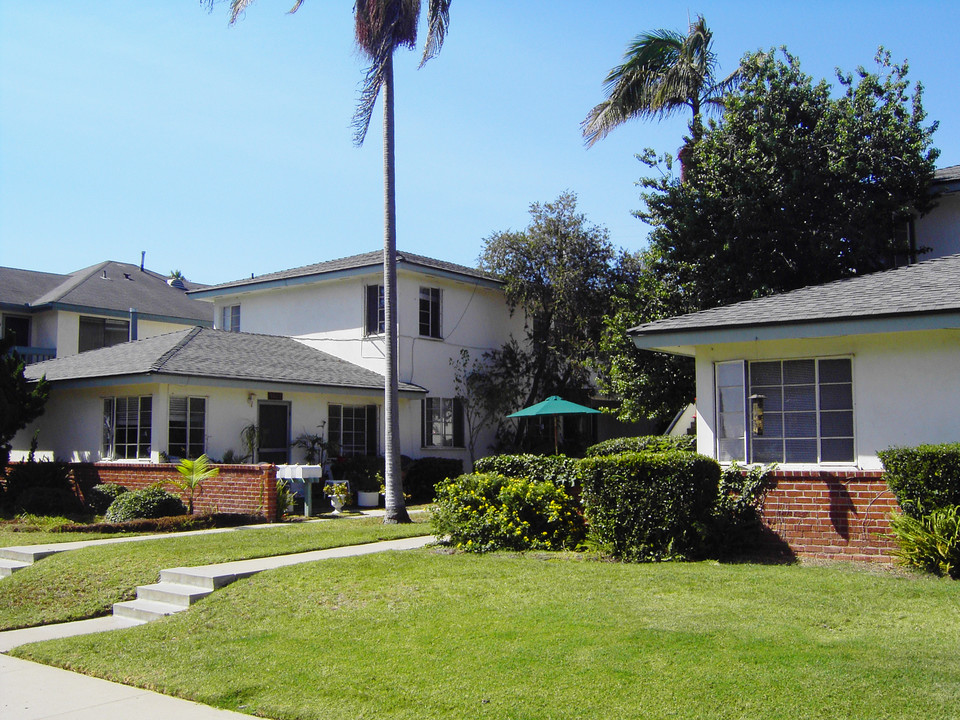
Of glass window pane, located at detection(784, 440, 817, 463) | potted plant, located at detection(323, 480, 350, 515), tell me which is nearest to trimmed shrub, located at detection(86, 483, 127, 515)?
potted plant, located at detection(323, 480, 350, 515)

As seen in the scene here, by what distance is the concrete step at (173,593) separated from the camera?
31.1 feet

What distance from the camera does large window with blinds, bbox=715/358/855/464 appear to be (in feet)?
38.2

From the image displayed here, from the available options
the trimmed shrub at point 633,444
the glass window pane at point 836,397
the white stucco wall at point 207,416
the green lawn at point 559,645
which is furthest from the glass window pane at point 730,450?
the white stucco wall at point 207,416

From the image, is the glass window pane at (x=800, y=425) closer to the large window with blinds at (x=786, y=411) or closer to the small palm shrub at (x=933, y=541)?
the large window with blinds at (x=786, y=411)

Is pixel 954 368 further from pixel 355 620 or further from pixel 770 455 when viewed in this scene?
pixel 355 620

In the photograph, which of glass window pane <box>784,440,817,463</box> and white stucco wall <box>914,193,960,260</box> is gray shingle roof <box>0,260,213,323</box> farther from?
glass window pane <box>784,440,817,463</box>

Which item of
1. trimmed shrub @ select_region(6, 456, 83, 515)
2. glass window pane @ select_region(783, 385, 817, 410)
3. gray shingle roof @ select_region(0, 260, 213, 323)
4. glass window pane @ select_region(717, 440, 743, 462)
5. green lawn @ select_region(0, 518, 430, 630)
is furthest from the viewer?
gray shingle roof @ select_region(0, 260, 213, 323)

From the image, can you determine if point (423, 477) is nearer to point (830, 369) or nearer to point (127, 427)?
point (127, 427)

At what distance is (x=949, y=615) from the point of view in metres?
7.07

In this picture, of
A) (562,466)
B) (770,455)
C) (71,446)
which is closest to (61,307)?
(71,446)

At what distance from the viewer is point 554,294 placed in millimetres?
24562

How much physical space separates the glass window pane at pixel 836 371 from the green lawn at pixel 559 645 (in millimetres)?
3057

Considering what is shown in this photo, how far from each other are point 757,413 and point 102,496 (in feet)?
43.8

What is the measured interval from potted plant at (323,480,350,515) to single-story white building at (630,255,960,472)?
839 cm
